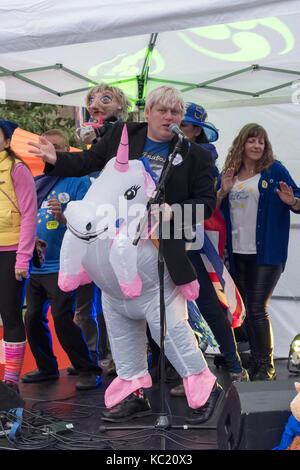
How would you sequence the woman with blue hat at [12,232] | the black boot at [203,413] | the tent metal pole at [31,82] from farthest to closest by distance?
the tent metal pole at [31,82] < the woman with blue hat at [12,232] < the black boot at [203,413]

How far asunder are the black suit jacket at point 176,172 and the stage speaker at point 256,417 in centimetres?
70

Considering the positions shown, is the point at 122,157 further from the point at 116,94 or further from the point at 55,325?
the point at 55,325

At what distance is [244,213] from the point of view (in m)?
3.92

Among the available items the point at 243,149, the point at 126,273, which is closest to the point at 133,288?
the point at 126,273

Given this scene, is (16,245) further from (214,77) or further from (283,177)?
(214,77)

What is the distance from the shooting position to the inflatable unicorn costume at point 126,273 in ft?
8.79

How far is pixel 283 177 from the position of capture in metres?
3.86

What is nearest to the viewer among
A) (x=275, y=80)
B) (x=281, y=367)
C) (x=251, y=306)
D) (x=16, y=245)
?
(x=16, y=245)

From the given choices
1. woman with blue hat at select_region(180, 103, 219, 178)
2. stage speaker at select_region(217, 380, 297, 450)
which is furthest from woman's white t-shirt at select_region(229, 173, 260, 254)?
stage speaker at select_region(217, 380, 297, 450)

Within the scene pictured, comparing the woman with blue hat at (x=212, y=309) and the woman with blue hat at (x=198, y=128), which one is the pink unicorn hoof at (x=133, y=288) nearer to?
→ the woman with blue hat at (x=212, y=309)

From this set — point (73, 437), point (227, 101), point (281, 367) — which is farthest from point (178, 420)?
point (227, 101)

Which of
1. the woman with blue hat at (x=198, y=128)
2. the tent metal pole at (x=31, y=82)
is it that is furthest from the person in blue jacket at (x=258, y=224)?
the tent metal pole at (x=31, y=82)

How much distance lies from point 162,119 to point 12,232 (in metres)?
1.17

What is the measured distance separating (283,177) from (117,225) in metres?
1.59
